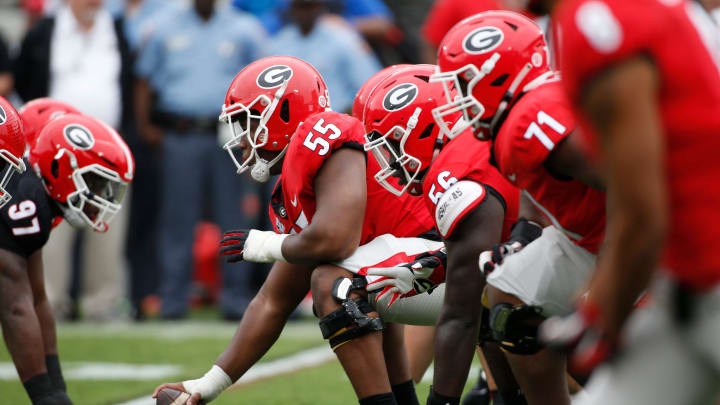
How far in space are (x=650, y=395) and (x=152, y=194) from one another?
22.3 ft

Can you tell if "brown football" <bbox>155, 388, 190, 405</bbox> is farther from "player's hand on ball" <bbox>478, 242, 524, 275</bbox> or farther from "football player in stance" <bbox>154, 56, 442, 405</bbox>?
"player's hand on ball" <bbox>478, 242, 524, 275</bbox>

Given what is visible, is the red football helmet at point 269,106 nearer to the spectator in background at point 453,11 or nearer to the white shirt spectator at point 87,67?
the spectator in background at point 453,11

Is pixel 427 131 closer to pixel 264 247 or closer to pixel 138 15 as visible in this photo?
pixel 264 247

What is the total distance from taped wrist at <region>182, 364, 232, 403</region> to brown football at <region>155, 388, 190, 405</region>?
32 millimetres

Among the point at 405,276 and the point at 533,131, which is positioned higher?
the point at 533,131

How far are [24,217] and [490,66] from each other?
6.61 feet

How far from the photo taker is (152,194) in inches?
332

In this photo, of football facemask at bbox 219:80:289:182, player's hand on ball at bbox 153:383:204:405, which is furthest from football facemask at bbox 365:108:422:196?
player's hand on ball at bbox 153:383:204:405

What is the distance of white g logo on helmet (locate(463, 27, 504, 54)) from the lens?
3.29 m

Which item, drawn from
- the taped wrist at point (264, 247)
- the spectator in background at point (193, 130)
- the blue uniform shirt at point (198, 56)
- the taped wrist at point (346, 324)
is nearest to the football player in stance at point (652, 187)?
the taped wrist at point (346, 324)

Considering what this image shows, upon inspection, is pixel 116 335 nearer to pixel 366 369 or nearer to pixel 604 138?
pixel 366 369

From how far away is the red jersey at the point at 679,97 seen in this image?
6.57 feet

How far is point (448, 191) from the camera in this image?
3520 mm

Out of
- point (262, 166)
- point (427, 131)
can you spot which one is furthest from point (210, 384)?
point (427, 131)
